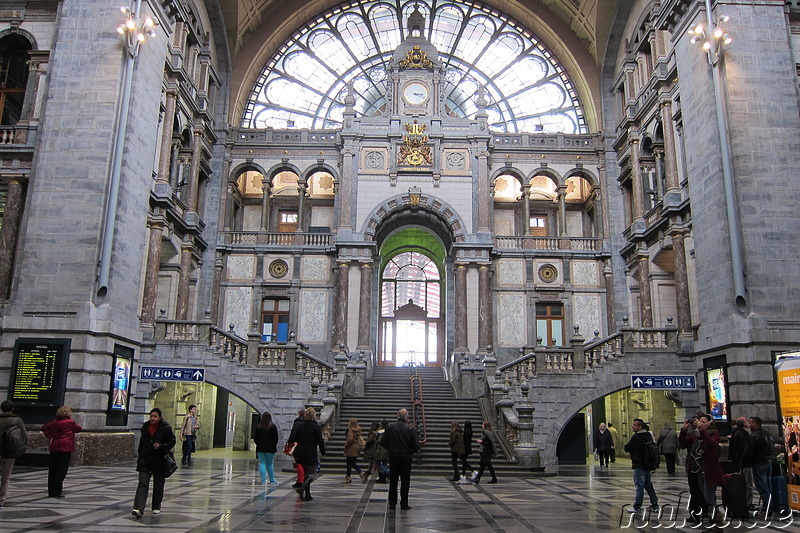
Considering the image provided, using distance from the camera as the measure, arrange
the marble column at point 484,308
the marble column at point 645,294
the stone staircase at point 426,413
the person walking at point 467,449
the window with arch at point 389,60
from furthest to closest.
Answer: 1. the window with arch at point 389,60
2. the marble column at point 484,308
3. the marble column at point 645,294
4. the stone staircase at point 426,413
5. the person walking at point 467,449

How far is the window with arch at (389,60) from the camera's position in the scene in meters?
34.4

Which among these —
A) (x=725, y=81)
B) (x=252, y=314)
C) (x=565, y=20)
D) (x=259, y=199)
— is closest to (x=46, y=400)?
(x=252, y=314)

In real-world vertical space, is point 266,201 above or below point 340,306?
above

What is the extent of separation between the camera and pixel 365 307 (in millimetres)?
28188

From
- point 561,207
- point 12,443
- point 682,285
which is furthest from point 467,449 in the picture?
point 561,207

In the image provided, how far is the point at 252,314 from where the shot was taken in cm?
2945

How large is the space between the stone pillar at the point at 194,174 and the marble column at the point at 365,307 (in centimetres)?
742

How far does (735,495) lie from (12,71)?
26.4 meters

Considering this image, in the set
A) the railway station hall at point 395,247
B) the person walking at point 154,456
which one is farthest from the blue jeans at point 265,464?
the person walking at point 154,456

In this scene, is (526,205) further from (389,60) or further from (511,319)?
(389,60)

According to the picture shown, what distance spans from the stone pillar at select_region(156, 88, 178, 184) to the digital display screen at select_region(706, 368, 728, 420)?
18.5m

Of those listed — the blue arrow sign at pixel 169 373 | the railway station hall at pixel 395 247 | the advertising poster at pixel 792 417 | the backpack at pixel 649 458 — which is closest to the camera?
the backpack at pixel 649 458

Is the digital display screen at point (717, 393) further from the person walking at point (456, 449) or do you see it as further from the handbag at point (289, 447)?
the handbag at point (289, 447)

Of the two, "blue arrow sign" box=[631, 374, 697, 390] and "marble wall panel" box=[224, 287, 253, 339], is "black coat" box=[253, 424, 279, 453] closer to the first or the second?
"blue arrow sign" box=[631, 374, 697, 390]
